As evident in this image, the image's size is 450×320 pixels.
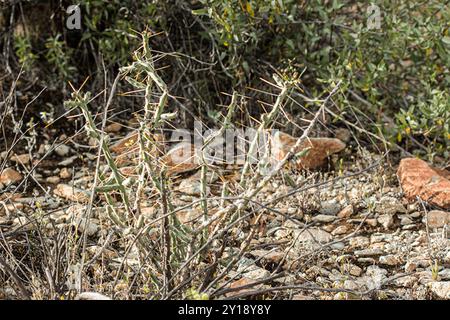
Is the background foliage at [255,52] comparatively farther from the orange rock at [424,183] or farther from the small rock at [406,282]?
the small rock at [406,282]

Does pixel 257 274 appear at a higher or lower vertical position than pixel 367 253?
higher

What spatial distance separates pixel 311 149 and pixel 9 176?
155 centimetres

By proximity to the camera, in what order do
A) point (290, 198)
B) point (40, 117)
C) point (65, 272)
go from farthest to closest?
point (40, 117) < point (290, 198) < point (65, 272)

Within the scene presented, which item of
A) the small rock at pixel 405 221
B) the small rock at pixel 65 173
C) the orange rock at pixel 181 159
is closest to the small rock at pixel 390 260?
the small rock at pixel 405 221

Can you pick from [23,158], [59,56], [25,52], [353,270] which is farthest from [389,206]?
[25,52]

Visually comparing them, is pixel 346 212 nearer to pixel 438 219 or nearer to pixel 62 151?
Answer: pixel 438 219

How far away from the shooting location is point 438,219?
3.63 m

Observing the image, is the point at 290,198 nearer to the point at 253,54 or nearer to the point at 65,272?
the point at 253,54

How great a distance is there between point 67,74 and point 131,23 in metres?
0.49

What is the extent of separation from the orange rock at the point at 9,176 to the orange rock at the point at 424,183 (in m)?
1.93

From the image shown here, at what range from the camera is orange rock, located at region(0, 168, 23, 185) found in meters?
4.03

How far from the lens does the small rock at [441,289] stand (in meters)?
3.02
